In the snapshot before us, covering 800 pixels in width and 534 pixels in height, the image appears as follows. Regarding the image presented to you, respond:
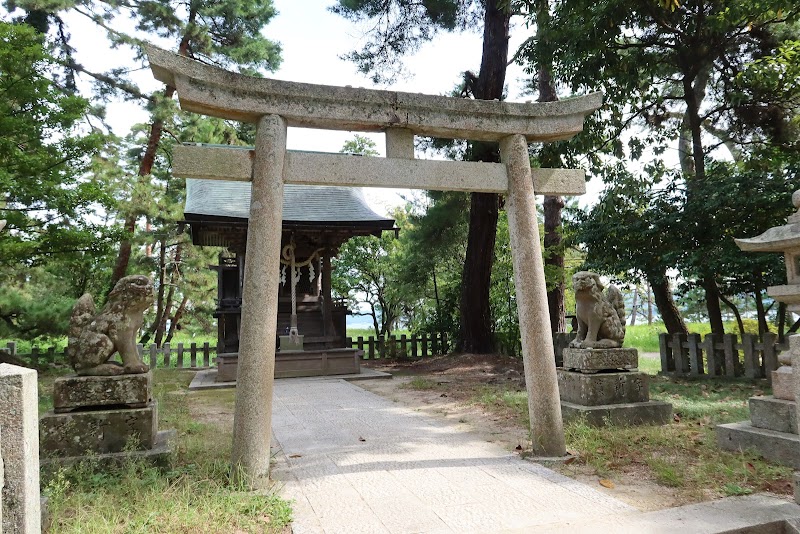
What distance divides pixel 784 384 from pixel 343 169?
4461 millimetres

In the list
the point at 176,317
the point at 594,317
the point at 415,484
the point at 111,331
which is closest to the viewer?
the point at 415,484

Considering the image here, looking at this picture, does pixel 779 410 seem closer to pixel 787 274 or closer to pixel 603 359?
pixel 787 274

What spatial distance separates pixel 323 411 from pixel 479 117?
4846 mm

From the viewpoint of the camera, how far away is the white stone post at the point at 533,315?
184 inches

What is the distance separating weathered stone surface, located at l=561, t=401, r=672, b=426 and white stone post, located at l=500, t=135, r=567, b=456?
42.9 inches

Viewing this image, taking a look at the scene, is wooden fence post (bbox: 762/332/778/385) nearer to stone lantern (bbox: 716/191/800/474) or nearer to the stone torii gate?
stone lantern (bbox: 716/191/800/474)

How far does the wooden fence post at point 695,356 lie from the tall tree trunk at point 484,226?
5.37m

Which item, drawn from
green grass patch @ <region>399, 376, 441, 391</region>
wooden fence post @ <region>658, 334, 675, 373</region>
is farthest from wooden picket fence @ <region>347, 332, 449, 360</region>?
wooden fence post @ <region>658, 334, 675, 373</region>

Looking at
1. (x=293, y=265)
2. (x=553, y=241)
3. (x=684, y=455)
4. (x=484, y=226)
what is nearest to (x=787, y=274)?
(x=684, y=455)

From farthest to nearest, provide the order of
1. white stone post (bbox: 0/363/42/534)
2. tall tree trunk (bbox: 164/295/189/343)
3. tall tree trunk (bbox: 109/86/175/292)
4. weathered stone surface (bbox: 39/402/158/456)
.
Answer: tall tree trunk (bbox: 164/295/189/343) < tall tree trunk (bbox: 109/86/175/292) < weathered stone surface (bbox: 39/402/158/456) < white stone post (bbox: 0/363/42/534)

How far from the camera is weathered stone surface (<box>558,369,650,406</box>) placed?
5.82m

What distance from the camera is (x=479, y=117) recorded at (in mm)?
5035

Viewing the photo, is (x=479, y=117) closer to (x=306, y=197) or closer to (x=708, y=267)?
(x=708, y=267)

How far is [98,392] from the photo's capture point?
168 inches
